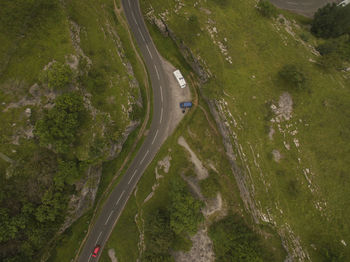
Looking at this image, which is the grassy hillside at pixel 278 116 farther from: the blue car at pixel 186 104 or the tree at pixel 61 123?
the tree at pixel 61 123

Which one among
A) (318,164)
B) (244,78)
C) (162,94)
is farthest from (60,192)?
(318,164)

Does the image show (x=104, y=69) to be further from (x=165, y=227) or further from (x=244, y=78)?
(x=165, y=227)

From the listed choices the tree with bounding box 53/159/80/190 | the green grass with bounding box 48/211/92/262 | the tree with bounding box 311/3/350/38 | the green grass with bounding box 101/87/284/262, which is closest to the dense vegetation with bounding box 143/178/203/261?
the green grass with bounding box 101/87/284/262

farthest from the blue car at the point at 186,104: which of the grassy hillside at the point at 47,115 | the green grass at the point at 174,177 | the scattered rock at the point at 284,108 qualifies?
the scattered rock at the point at 284,108

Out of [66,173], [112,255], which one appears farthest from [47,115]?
[112,255]

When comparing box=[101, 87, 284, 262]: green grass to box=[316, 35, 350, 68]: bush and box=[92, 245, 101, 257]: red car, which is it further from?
box=[316, 35, 350, 68]: bush
